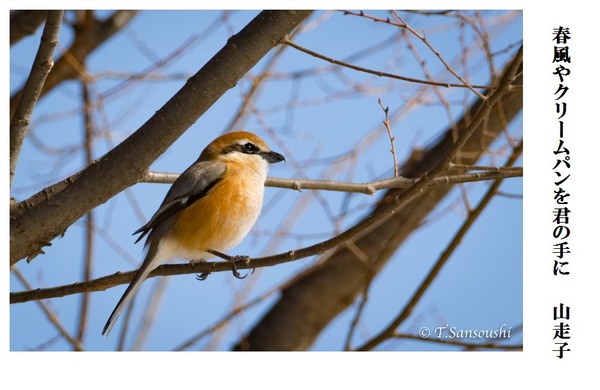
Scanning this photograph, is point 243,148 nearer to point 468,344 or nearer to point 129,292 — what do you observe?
point 129,292

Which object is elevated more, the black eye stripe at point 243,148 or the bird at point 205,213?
the black eye stripe at point 243,148

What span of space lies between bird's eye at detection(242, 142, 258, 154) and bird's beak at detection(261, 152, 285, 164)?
0.06 metres

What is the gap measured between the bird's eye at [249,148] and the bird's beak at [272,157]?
2.4 inches

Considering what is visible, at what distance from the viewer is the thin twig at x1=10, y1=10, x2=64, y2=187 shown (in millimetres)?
3189

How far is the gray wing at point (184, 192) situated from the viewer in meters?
3.68

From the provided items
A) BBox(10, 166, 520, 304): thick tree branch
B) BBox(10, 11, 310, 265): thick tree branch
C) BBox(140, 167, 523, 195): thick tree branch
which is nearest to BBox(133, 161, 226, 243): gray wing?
BBox(140, 167, 523, 195): thick tree branch

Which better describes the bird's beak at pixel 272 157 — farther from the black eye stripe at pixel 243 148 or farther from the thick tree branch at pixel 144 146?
the thick tree branch at pixel 144 146

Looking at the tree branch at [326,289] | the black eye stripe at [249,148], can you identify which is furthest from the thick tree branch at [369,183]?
the tree branch at [326,289]

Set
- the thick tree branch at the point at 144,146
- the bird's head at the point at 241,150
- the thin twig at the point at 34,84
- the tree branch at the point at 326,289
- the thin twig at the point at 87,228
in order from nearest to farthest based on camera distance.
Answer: the thick tree branch at the point at 144,146 → the thin twig at the point at 34,84 → the bird's head at the point at 241,150 → the thin twig at the point at 87,228 → the tree branch at the point at 326,289

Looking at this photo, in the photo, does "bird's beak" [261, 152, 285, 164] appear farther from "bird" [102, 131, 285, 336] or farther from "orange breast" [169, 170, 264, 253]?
"orange breast" [169, 170, 264, 253]

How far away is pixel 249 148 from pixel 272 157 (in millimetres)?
148

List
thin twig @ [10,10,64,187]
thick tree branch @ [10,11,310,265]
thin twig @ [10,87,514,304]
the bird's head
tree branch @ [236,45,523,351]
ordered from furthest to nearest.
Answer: tree branch @ [236,45,523,351]
the bird's head
thin twig @ [10,10,64,187]
thick tree branch @ [10,11,310,265]
thin twig @ [10,87,514,304]

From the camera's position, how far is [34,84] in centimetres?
328
